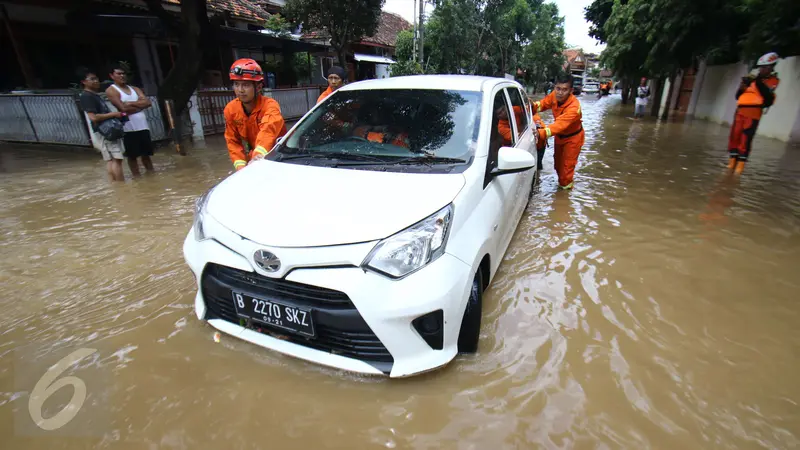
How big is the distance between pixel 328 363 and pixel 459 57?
30.1m

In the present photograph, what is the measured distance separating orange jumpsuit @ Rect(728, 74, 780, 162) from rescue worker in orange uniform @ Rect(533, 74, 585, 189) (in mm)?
2780

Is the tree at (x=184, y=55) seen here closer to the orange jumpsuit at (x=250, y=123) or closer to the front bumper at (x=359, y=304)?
the orange jumpsuit at (x=250, y=123)

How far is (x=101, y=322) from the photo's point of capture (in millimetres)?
2596

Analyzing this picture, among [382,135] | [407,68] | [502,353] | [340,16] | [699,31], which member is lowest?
[502,353]

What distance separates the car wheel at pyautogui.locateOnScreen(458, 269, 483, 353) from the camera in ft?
6.79

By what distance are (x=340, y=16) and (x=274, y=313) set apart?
1527 cm

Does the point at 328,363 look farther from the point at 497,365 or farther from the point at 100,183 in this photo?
the point at 100,183

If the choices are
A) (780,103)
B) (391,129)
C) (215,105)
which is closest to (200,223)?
(391,129)

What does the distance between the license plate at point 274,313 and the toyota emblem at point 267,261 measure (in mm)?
171

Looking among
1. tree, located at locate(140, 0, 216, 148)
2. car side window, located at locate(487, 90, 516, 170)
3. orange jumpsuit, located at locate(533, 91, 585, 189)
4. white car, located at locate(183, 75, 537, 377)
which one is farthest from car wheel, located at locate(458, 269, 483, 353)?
tree, located at locate(140, 0, 216, 148)

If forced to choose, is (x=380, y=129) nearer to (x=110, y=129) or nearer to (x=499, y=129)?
(x=499, y=129)

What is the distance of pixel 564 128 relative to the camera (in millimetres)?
4512

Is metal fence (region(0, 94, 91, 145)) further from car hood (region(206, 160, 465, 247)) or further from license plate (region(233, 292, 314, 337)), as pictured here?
license plate (region(233, 292, 314, 337))

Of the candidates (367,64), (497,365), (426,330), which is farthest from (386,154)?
(367,64)
